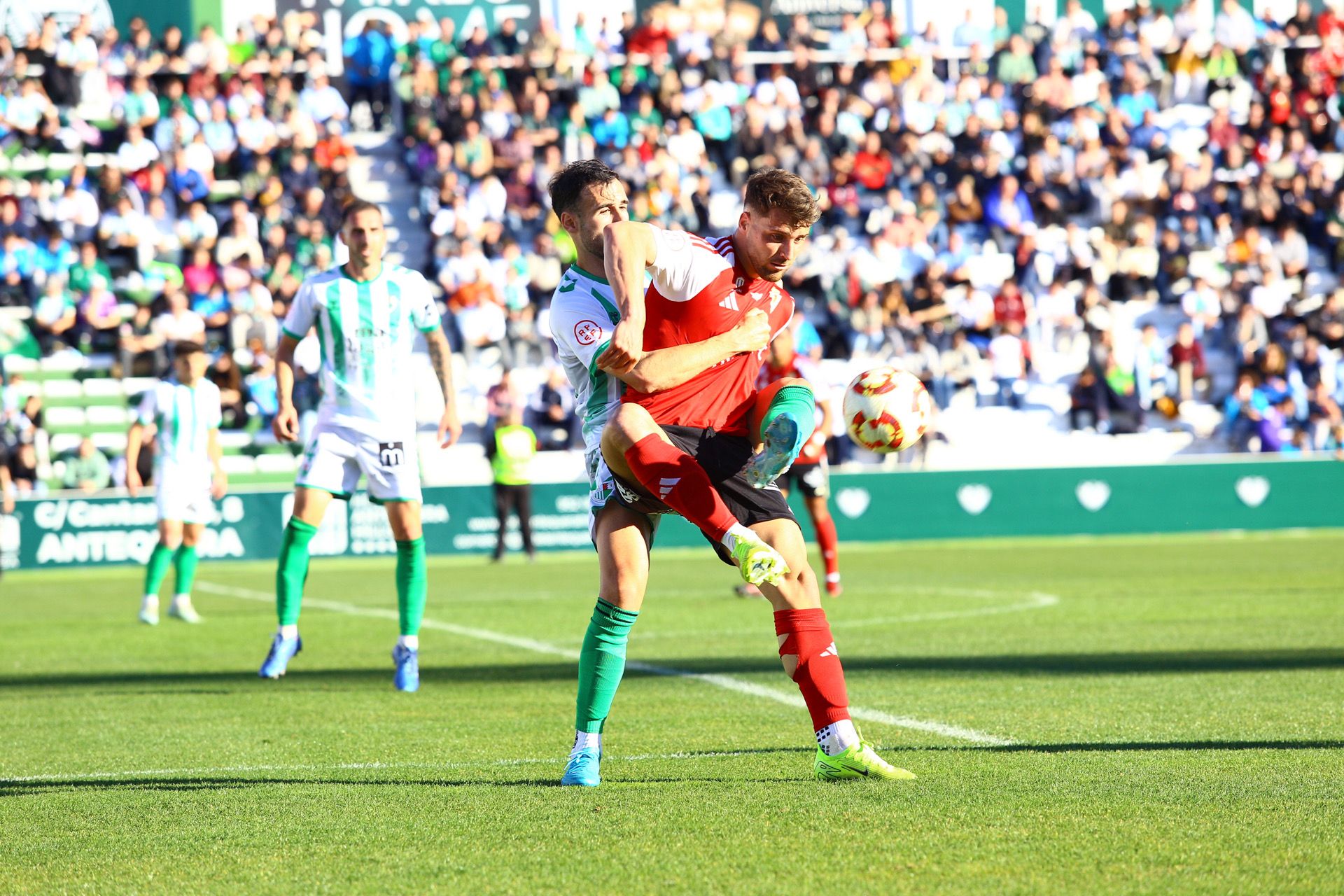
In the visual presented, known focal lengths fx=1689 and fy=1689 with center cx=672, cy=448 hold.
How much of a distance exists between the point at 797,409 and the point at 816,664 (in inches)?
31.1

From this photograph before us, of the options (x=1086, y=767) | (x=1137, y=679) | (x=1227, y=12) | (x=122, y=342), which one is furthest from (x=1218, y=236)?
(x=1086, y=767)

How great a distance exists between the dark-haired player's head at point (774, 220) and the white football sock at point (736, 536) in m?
0.81

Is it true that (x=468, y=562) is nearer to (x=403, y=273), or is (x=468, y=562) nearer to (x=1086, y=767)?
(x=403, y=273)

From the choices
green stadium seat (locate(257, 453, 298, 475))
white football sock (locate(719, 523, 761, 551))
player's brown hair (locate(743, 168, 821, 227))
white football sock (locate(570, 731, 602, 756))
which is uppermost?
player's brown hair (locate(743, 168, 821, 227))

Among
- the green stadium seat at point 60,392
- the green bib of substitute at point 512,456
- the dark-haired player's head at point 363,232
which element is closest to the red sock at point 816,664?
the dark-haired player's head at point 363,232

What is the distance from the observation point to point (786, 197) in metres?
5.07

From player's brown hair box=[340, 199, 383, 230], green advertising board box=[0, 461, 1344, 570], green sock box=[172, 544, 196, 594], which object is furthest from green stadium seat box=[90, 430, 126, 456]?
player's brown hair box=[340, 199, 383, 230]

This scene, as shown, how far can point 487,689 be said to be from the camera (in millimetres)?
8133

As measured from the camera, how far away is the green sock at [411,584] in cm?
830

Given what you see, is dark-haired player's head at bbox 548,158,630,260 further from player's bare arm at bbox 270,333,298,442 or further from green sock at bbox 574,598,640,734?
player's bare arm at bbox 270,333,298,442

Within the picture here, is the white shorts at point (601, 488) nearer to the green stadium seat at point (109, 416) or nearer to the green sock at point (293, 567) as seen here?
the green sock at point (293, 567)

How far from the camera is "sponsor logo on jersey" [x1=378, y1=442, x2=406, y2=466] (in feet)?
27.7

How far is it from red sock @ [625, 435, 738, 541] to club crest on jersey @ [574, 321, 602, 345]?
66 cm

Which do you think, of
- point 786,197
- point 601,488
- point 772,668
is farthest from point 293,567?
point 786,197
